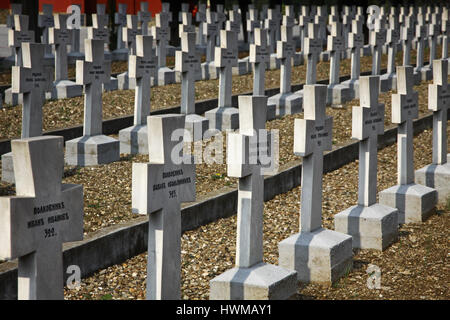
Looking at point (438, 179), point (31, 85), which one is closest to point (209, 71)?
point (31, 85)

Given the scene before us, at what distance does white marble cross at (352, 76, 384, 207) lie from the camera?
743 centimetres

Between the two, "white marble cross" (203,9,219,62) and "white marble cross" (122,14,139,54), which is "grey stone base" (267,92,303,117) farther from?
"white marble cross" (203,9,219,62)

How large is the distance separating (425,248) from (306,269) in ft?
4.78

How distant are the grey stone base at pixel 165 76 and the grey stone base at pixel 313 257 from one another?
30.3 ft

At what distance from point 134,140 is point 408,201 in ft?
12.6

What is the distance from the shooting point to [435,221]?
8461 millimetres

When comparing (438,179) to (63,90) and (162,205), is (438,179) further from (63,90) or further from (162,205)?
(63,90)

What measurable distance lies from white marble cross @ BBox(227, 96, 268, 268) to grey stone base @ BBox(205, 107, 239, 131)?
6006 millimetres

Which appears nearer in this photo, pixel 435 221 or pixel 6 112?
pixel 435 221

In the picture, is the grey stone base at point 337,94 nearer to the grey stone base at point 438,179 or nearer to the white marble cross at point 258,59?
the white marble cross at point 258,59

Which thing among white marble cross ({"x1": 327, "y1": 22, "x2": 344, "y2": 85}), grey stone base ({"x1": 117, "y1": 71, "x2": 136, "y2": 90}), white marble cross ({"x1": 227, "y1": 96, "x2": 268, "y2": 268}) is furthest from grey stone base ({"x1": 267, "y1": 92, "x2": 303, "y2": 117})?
white marble cross ({"x1": 227, "y1": 96, "x2": 268, "y2": 268})

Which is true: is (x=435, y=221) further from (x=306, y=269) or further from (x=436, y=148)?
(x=306, y=269)

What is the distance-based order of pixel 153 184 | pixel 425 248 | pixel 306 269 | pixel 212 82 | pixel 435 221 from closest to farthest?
pixel 153 184 → pixel 306 269 → pixel 425 248 → pixel 435 221 → pixel 212 82
